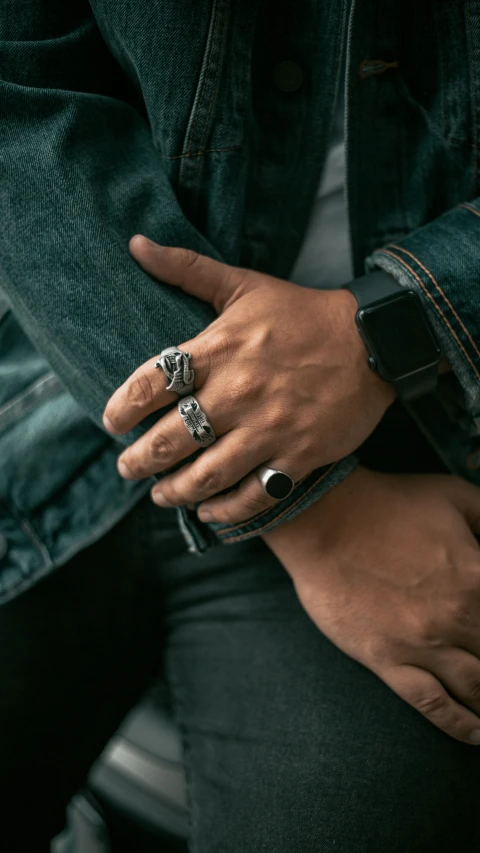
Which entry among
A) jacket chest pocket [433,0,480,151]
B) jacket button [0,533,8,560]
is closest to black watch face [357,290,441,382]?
jacket chest pocket [433,0,480,151]

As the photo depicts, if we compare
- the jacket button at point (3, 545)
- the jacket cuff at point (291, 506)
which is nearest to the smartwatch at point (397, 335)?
the jacket cuff at point (291, 506)

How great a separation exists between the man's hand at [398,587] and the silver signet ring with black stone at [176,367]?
207mm

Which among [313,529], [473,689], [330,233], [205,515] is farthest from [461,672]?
[330,233]

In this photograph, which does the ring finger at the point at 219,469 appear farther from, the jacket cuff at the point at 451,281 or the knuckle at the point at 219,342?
the jacket cuff at the point at 451,281

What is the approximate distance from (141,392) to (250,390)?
0.37 ft

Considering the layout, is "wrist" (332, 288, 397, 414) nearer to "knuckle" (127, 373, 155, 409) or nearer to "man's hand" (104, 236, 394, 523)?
"man's hand" (104, 236, 394, 523)

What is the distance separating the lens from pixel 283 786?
686mm

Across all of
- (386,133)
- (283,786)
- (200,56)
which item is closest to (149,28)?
(200,56)

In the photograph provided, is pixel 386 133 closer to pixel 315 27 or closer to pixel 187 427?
pixel 315 27

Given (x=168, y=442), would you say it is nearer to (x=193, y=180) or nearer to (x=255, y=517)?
(x=255, y=517)

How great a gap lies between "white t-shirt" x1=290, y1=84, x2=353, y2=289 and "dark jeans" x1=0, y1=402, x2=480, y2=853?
0.22 m

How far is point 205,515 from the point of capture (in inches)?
27.1

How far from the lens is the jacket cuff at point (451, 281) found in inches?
25.7

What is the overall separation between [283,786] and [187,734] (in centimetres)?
19
